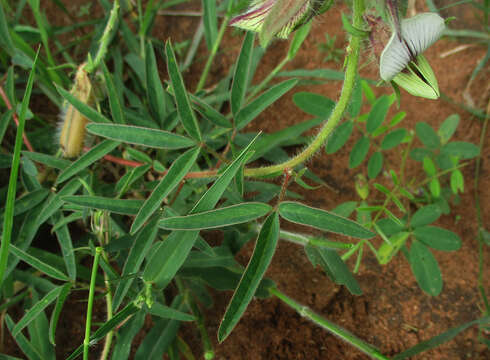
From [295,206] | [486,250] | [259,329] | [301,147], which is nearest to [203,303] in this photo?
[259,329]

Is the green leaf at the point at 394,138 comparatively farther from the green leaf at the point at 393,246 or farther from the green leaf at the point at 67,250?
the green leaf at the point at 67,250

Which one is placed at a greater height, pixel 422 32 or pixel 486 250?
pixel 422 32

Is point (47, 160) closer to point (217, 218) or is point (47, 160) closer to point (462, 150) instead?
point (217, 218)

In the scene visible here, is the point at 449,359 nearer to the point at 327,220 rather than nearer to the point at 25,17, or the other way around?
the point at 327,220

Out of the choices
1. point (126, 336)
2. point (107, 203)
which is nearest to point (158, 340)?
point (126, 336)

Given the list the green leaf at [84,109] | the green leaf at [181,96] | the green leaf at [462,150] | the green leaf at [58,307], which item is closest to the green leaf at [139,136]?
the green leaf at [181,96]

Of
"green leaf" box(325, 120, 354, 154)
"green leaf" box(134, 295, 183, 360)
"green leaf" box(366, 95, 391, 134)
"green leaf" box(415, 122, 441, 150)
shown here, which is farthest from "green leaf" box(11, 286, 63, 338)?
"green leaf" box(415, 122, 441, 150)
